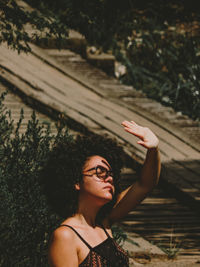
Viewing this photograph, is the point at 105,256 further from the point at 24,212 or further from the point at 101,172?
the point at 24,212

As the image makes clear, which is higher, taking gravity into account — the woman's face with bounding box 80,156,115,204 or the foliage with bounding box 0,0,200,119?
the woman's face with bounding box 80,156,115,204

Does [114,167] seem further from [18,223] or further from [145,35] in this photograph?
[145,35]

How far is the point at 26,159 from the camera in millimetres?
3912

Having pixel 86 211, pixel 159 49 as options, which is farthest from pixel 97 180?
pixel 159 49

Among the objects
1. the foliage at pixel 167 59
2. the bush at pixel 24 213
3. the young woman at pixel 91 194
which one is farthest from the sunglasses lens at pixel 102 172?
the foliage at pixel 167 59

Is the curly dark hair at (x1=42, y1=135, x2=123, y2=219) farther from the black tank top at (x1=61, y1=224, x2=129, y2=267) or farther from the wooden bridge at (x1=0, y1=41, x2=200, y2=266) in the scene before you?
the wooden bridge at (x1=0, y1=41, x2=200, y2=266)

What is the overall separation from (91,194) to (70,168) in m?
0.19

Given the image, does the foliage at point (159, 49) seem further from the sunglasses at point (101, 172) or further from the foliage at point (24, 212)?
Result: the sunglasses at point (101, 172)

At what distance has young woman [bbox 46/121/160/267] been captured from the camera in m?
2.67

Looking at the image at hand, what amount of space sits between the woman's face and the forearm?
0.17 meters

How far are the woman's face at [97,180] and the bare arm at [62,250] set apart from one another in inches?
9.9

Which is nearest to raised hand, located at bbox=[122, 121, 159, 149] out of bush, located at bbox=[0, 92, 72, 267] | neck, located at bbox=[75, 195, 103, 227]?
neck, located at bbox=[75, 195, 103, 227]

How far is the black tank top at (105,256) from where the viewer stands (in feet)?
8.80

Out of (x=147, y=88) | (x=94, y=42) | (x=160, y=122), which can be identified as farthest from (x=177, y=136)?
(x=94, y=42)
